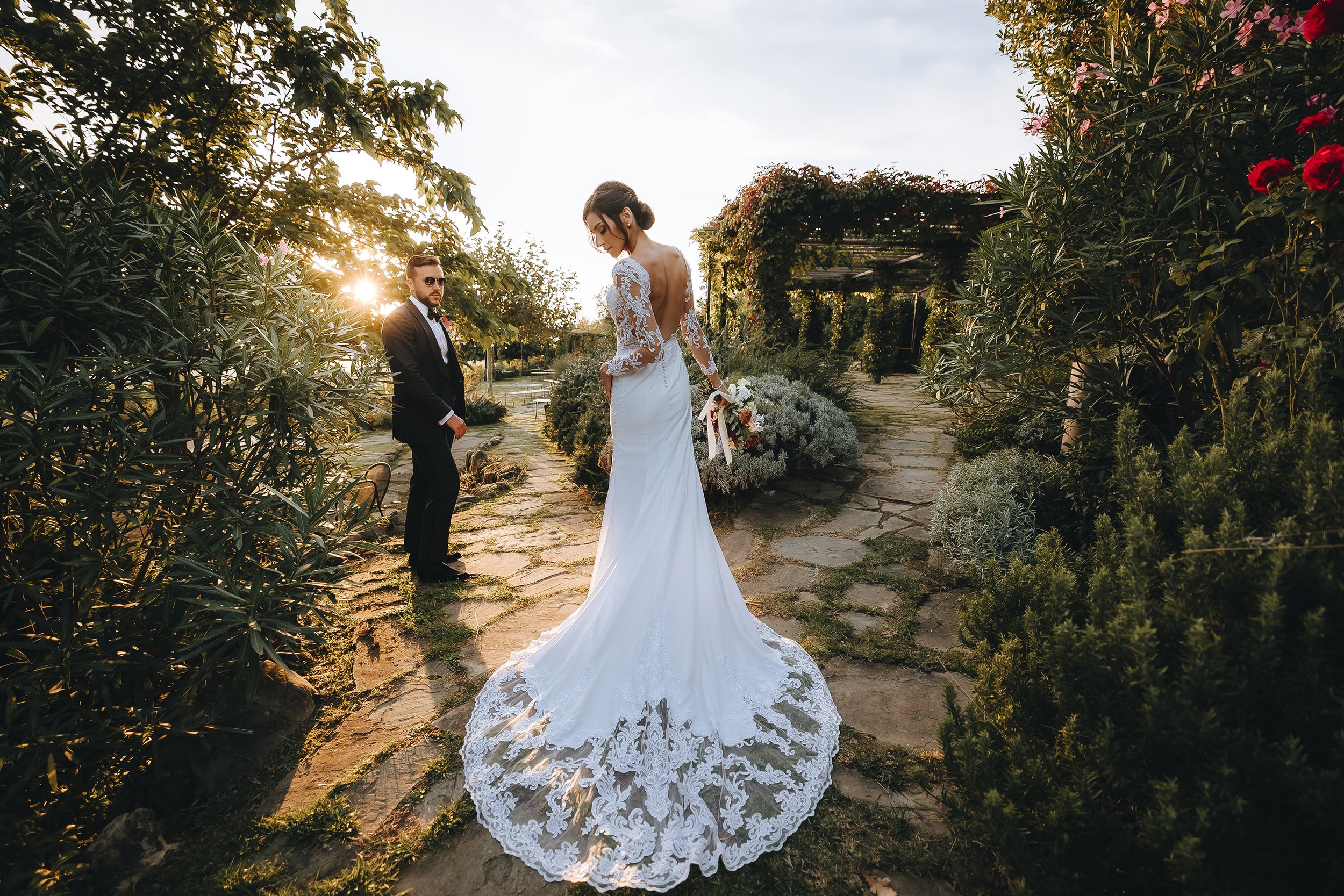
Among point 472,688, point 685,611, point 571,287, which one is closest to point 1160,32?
point 685,611

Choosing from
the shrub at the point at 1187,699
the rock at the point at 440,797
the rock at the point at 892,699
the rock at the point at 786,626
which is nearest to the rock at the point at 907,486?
the rock at the point at 786,626

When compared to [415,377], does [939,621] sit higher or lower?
lower

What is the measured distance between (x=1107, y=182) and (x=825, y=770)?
3.51 m

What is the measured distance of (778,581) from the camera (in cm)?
392

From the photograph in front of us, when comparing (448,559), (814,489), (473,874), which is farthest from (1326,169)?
(448,559)

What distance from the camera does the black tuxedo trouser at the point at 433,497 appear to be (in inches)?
162

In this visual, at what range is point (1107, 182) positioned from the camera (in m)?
2.99

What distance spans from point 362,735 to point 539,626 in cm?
113

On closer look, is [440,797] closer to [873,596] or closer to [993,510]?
[873,596]

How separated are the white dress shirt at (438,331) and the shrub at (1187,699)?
3.81 meters

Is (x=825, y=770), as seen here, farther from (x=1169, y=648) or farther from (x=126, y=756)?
(x=126, y=756)

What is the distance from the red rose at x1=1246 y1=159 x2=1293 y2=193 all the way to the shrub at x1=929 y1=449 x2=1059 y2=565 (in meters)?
2.03

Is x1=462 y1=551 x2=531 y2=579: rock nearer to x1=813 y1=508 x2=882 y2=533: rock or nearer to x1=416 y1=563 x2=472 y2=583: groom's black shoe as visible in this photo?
x1=416 y1=563 x2=472 y2=583: groom's black shoe

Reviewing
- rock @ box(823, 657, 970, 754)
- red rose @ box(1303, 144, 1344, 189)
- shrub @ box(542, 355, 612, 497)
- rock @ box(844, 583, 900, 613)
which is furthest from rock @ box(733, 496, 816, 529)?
red rose @ box(1303, 144, 1344, 189)
